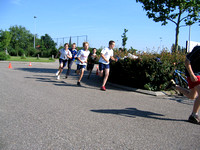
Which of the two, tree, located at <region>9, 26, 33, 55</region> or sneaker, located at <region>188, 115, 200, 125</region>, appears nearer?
sneaker, located at <region>188, 115, 200, 125</region>

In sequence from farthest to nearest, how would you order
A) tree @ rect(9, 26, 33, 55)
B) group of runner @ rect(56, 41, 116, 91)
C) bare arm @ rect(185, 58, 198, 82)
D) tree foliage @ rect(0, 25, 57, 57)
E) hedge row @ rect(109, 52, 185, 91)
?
tree @ rect(9, 26, 33, 55) → tree foliage @ rect(0, 25, 57, 57) → group of runner @ rect(56, 41, 116, 91) → hedge row @ rect(109, 52, 185, 91) → bare arm @ rect(185, 58, 198, 82)

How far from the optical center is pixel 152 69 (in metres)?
7.61

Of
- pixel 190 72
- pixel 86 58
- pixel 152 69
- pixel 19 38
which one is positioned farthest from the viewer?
pixel 19 38

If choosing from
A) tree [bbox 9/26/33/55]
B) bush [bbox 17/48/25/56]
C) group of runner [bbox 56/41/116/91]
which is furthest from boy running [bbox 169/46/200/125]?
tree [bbox 9/26/33/55]

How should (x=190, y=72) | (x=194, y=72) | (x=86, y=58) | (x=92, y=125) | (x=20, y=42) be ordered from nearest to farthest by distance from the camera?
(x=92, y=125) < (x=190, y=72) < (x=194, y=72) < (x=86, y=58) < (x=20, y=42)

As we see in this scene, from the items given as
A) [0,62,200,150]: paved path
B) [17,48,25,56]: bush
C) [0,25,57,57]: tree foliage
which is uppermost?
[0,25,57,57]: tree foliage

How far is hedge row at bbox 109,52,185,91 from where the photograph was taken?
24.9ft

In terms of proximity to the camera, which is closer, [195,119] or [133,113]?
[195,119]

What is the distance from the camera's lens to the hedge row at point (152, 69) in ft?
24.9

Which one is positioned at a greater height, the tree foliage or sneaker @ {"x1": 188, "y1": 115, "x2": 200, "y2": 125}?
the tree foliage

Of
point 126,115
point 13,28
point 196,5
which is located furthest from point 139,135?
point 13,28

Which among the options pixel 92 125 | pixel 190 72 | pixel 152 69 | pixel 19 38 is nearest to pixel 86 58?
pixel 152 69

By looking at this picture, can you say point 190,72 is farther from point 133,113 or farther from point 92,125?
point 92,125

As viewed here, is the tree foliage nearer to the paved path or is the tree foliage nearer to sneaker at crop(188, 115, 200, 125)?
the paved path
